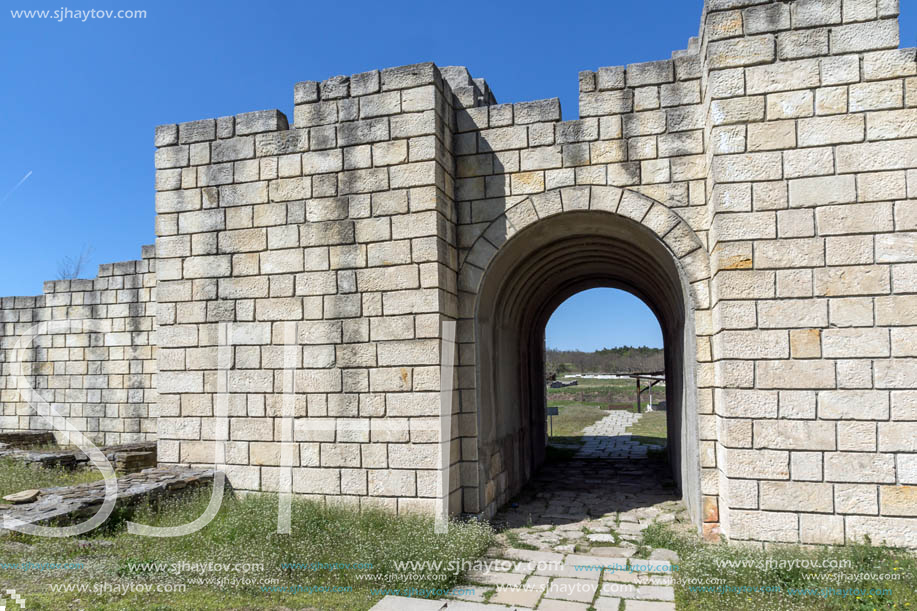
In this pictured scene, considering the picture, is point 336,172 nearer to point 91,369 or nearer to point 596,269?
point 596,269

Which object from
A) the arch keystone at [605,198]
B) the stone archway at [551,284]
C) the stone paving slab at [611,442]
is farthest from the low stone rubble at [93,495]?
the stone paving slab at [611,442]

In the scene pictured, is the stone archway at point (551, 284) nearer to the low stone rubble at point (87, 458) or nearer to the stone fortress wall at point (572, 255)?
the stone fortress wall at point (572, 255)

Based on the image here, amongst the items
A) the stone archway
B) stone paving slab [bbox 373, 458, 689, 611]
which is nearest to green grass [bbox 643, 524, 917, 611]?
stone paving slab [bbox 373, 458, 689, 611]

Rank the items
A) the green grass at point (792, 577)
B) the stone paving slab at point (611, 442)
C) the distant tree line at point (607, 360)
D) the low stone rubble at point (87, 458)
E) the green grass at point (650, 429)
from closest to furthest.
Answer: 1. the green grass at point (792, 577)
2. the low stone rubble at point (87, 458)
3. the stone paving slab at point (611, 442)
4. the green grass at point (650, 429)
5. the distant tree line at point (607, 360)

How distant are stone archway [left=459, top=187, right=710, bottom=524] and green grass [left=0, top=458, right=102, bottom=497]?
5.03 metres

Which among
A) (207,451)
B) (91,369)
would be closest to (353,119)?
(207,451)

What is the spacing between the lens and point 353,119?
6.52 m

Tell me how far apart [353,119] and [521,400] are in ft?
14.9

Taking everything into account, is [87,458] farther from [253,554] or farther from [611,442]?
[611,442]

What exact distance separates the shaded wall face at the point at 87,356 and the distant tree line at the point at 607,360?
35.9 m

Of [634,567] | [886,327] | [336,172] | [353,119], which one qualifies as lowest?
[634,567]

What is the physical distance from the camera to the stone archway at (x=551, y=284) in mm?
6094

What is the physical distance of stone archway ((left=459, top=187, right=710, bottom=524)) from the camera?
20.0 ft

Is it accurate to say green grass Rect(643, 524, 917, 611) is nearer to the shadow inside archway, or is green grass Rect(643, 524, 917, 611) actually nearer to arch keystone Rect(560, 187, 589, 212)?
the shadow inside archway
